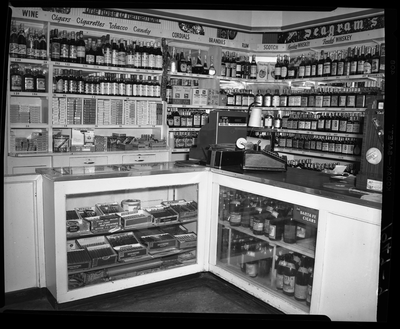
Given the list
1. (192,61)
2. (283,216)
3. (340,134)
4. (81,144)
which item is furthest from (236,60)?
(283,216)

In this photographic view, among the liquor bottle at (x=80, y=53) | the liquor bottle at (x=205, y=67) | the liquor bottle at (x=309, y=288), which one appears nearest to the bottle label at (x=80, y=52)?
the liquor bottle at (x=80, y=53)

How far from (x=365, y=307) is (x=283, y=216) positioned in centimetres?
81

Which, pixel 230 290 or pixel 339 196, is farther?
pixel 230 290

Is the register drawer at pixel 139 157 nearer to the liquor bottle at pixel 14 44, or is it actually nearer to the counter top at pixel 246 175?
the liquor bottle at pixel 14 44

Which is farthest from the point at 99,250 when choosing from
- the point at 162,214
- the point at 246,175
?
the point at 246,175

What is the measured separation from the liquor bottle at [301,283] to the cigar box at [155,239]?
1.03 meters

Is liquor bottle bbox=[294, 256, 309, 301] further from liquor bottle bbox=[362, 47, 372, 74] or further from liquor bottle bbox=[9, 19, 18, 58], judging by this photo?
liquor bottle bbox=[9, 19, 18, 58]

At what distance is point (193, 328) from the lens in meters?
2.34

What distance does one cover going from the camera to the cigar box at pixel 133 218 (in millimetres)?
3100

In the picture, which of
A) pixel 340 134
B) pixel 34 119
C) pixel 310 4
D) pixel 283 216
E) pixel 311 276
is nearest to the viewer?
pixel 310 4

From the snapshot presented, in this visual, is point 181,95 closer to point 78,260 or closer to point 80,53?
point 80,53

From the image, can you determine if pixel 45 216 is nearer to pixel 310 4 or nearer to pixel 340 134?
pixel 310 4

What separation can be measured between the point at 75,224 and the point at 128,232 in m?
0.51

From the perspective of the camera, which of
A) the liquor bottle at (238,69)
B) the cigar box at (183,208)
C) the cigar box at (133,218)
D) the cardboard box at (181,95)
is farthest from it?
the liquor bottle at (238,69)
